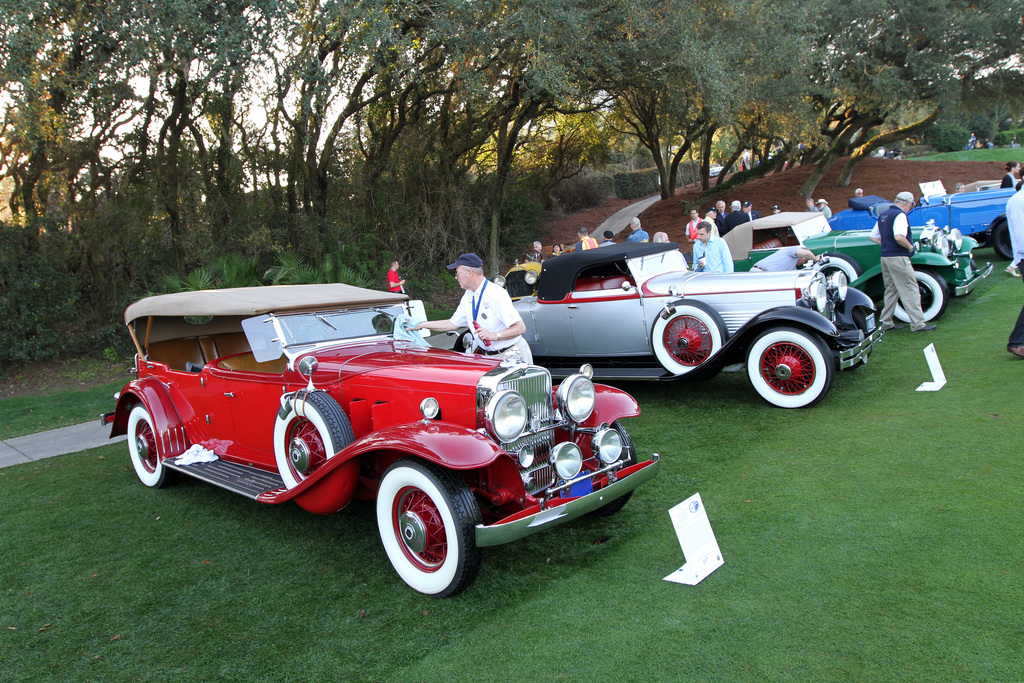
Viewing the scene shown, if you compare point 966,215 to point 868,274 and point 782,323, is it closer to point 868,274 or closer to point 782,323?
point 868,274

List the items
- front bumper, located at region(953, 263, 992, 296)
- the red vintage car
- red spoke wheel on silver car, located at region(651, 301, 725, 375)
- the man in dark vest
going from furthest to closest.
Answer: front bumper, located at region(953, 263, 992, 296)
the man in dark vest
red spoke wheel on silver car, located at region(651, 301, 725, 375)
the red vintage car

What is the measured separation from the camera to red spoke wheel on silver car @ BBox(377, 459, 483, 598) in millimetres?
3320

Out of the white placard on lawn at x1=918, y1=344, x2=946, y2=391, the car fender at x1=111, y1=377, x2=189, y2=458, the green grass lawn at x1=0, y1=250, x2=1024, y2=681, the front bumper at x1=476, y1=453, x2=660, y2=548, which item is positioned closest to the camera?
the green grass lawn at x1=0, y1=250, x2=1024, y2=681

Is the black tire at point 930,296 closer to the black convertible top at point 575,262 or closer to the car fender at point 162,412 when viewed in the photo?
the black convertible top at point 575,262

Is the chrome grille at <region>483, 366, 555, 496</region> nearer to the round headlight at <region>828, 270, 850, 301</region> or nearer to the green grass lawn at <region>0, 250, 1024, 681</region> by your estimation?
the green grass lawn at <region>0, 250, 1024, 681</region>

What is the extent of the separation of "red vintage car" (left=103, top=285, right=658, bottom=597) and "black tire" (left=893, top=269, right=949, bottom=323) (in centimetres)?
690

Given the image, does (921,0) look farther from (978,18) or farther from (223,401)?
(223,401)

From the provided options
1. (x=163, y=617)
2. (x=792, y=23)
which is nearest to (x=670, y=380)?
(x=163, y=617)

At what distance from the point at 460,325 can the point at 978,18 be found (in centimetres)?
1973

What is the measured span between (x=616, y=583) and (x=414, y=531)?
1.11 metres

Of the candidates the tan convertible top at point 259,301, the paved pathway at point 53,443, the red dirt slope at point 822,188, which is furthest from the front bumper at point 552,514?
the red dirt slope at point 822,188

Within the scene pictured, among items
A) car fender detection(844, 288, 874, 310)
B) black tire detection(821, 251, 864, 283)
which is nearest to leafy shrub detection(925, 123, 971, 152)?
black tire detection(821, 251, 864, 283)

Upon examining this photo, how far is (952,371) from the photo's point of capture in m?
6.78

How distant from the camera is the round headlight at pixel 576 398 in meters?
4.00
